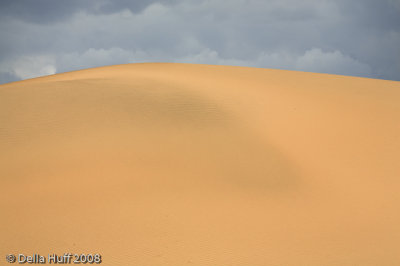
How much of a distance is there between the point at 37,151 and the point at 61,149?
54 centimetres

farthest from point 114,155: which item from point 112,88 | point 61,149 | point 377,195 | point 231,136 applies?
point 377,195

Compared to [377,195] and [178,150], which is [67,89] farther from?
[377,195]

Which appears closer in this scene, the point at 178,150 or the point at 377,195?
the point at 377,195

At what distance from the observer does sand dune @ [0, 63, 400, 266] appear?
5.57m

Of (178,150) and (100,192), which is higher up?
(178,150)

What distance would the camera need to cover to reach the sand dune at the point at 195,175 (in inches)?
219

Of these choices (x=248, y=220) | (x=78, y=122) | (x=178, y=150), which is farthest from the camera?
(x=78, y=122)

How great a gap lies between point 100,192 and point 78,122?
3.20 m

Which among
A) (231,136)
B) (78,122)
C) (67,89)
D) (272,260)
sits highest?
(67,89)

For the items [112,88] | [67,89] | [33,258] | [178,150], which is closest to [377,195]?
[178,150]

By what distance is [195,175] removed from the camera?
7.89m

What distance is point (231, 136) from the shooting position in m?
9.74

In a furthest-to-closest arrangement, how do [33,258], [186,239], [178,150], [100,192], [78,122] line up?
[78,122], [178,150], [100,192], [186,239], [33,258]

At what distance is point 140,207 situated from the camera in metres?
6.48
